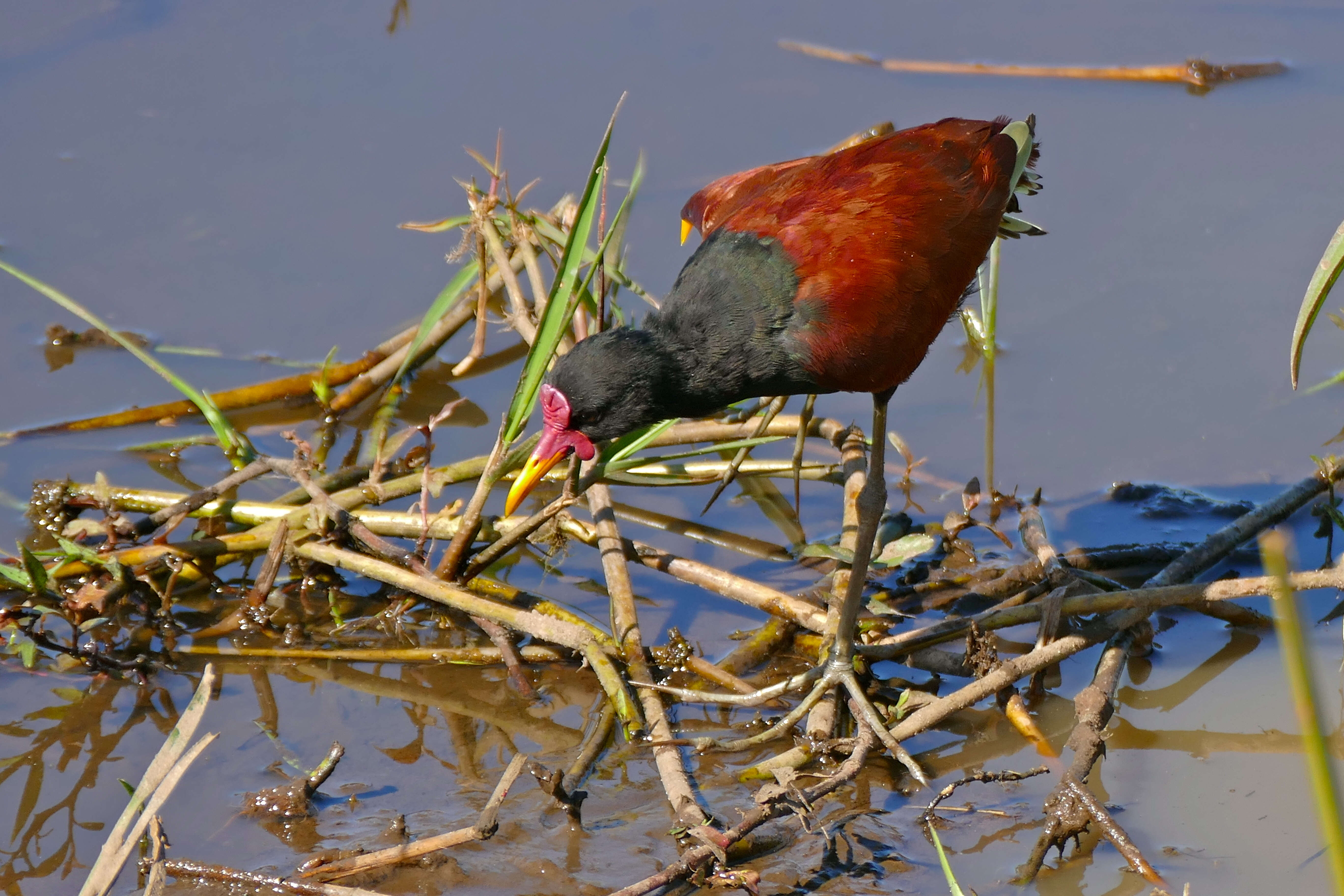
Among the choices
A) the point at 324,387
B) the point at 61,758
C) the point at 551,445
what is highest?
the point at 324,387

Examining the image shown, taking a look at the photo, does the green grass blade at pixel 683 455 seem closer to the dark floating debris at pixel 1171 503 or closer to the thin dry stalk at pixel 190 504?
the thin dry stalk at pixel 190 504

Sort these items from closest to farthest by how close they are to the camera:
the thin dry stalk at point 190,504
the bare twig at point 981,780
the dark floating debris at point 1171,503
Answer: the bare twig at point 981,780
the thin dry stalk at point 190,504
the dark floating debris at point 1171,503

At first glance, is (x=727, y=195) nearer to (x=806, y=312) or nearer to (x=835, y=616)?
(x=806, y=312)

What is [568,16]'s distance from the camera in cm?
720

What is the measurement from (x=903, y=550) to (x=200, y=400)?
2440 millimetres

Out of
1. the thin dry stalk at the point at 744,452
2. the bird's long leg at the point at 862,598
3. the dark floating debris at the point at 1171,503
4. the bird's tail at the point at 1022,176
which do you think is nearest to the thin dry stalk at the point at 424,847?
the bird's long leg at the point at 862,598

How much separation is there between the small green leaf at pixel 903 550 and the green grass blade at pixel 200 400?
2160 mm

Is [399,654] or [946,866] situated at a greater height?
[399,654]

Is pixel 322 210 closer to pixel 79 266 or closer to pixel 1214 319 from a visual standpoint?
pixel 79 266

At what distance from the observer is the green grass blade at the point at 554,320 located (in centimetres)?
339

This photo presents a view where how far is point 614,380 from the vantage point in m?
3.31

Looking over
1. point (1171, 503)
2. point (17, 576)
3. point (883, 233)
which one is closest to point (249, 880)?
point (17, 576)

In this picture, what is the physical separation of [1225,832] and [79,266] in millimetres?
5138

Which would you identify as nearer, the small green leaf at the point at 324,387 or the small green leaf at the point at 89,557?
the small green leaf at the point at 89,557
